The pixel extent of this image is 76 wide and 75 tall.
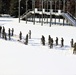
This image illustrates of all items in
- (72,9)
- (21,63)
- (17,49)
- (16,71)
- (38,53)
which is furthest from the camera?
(72,9)

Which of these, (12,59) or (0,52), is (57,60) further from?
(0,52)

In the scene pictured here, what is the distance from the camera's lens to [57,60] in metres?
13.8

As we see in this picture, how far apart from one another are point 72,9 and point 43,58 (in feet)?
228

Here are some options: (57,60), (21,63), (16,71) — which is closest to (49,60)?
(57,60)

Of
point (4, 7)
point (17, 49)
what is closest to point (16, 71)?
point (17, 49)

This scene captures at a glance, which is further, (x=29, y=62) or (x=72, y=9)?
(x=72, y=9)

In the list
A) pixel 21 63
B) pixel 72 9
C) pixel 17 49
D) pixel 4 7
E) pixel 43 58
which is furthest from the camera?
pixel 4 7

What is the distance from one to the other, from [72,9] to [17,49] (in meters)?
67.2

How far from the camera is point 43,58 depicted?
46.8 ft

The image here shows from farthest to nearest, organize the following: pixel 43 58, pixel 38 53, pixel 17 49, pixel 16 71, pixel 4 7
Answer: pixel 4 7, pixel 17 49, pixel 38 53, pixel 43 58, pixel 16 71

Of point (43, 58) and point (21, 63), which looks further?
point (43, 58)

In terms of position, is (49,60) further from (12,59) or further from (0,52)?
(0,52)

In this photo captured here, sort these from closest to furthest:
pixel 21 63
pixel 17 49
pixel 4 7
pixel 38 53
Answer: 1. pixel 21 63
2. pixel 38 53
3. pixel 17 49
4. pixel 4 7

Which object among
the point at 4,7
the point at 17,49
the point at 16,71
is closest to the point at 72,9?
the point at 4,7
